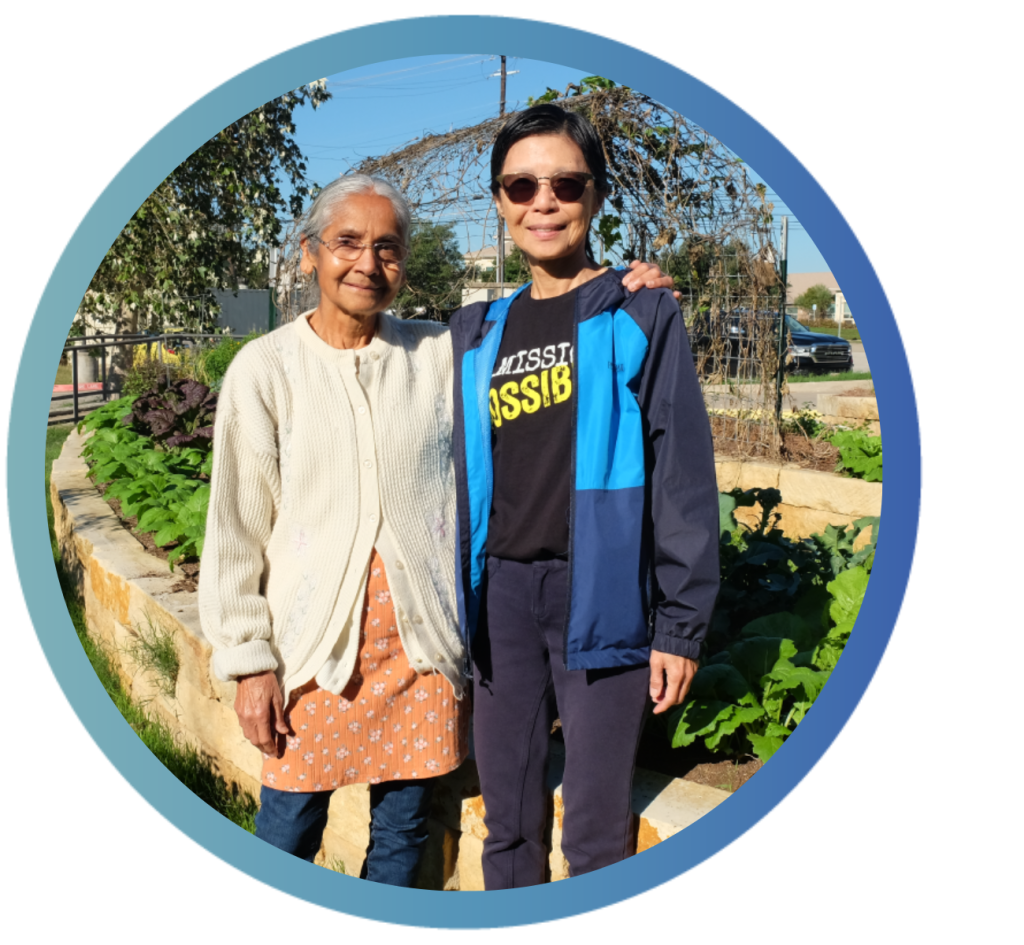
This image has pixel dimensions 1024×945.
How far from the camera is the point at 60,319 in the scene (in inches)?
95.5

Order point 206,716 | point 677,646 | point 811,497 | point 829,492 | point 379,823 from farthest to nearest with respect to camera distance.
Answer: point 811,497, point 829,492, point 206,716, point 379,823, point 677,646

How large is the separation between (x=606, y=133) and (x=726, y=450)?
223 centimetres

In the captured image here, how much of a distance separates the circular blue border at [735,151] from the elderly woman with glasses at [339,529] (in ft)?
1.47

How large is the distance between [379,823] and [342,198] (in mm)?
1445

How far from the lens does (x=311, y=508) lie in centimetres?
196

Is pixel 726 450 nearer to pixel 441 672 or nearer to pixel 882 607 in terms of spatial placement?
pixel 882 607

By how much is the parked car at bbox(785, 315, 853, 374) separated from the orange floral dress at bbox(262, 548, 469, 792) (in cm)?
532

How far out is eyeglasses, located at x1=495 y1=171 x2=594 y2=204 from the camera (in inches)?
75.0

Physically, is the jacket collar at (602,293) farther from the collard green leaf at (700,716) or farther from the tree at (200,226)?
the tree at (200,226)

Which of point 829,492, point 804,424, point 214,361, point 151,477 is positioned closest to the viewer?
point 151,477

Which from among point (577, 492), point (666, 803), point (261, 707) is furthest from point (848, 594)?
point (261, 707)

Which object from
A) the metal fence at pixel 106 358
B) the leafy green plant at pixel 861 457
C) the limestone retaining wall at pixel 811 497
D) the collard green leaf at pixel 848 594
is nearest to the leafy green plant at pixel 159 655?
the metal fence at pixel 106 358

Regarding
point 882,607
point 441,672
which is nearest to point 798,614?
point 882,607

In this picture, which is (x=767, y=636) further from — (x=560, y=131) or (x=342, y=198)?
(x=342, y=198)
